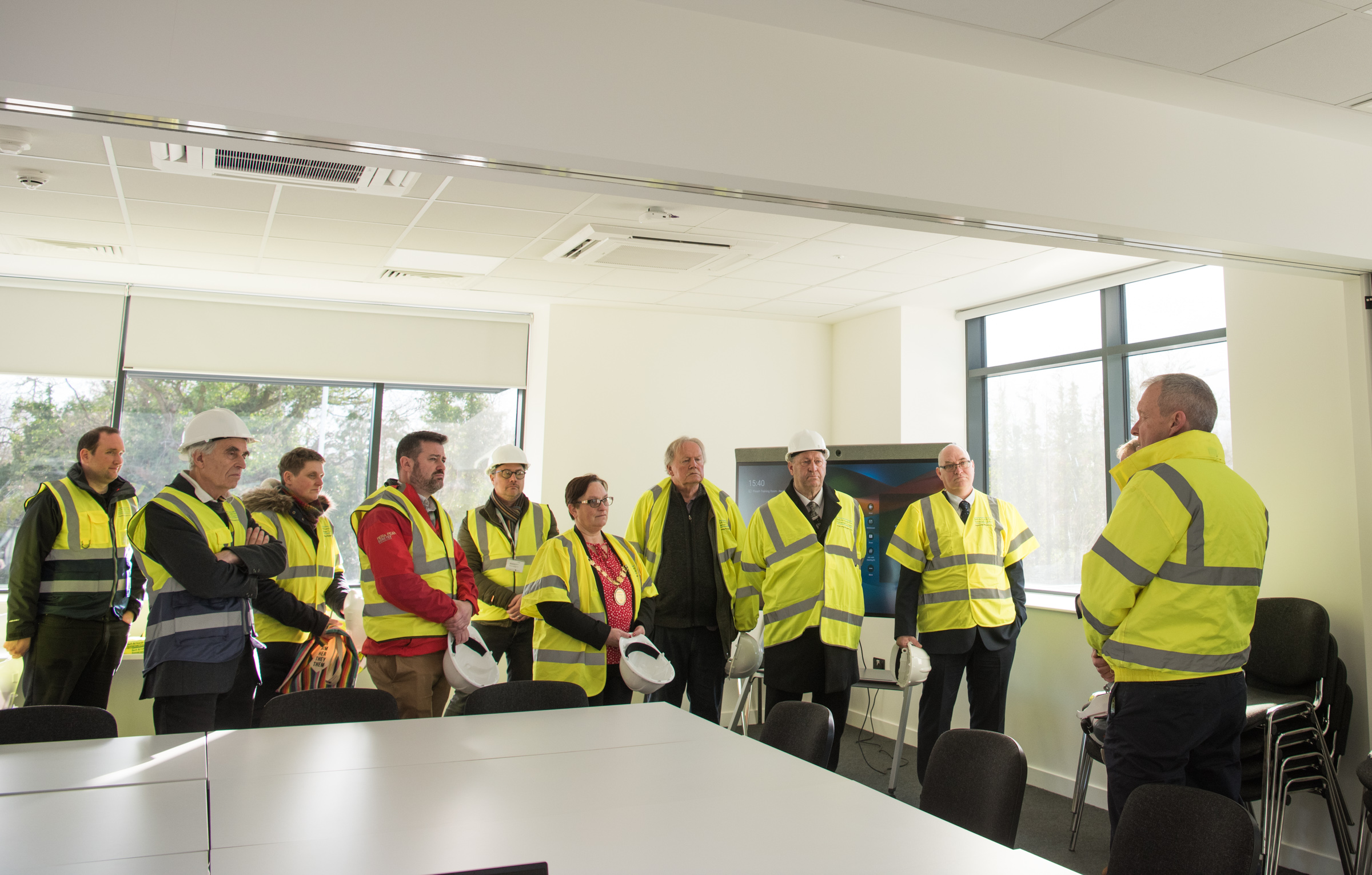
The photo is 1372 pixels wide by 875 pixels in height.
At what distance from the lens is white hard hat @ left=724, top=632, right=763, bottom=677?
4.57 m

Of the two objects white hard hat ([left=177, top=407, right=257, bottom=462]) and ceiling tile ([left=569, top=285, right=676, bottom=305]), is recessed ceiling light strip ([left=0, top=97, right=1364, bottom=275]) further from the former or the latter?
ceiling tile ([left=569, top=285, right=676, bottom=305])

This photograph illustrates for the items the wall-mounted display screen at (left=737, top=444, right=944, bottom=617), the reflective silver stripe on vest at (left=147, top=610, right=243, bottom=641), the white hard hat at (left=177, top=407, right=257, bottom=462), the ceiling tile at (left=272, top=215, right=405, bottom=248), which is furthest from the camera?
the wall-mounted display screen at (left=737, top=444, right=944, bottom=617)

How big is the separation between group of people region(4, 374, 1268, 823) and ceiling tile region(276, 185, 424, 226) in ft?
4.14

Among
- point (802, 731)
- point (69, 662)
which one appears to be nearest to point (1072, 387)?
point (802, 731)

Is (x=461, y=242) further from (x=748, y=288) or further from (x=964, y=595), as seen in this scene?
(x=964, y=595)

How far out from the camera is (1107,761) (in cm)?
309

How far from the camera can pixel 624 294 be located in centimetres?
679

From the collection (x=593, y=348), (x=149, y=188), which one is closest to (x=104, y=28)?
(x=149, y=188)

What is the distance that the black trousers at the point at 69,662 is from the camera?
165 inches

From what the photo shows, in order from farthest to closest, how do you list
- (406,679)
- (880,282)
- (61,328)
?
(61,328)
(880,282)
(406,679)

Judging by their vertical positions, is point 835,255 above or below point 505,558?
above

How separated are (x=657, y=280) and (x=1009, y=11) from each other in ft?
11.8

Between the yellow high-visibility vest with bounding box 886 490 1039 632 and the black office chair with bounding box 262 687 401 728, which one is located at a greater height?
the yellow high-visibility vest with bounding box 886 490 1039 632

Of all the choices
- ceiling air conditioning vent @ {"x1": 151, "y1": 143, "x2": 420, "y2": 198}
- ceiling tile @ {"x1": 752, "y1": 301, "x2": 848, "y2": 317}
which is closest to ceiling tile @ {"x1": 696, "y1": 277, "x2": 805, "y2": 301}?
ceiling tile @ {"x1": 752, "y1": 301, "x2": 848, "y2": 317}
